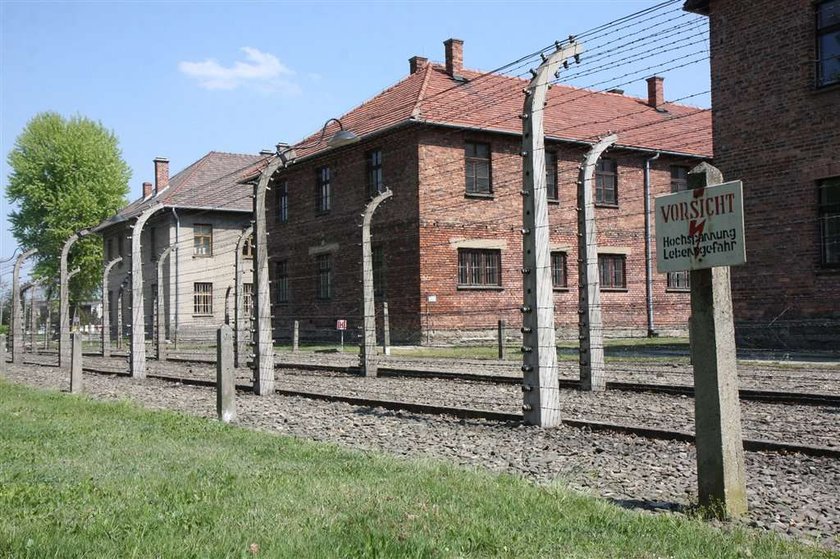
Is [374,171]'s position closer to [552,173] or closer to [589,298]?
[552,173]

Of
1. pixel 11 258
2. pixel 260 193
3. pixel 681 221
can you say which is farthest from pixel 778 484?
pixel 11 258

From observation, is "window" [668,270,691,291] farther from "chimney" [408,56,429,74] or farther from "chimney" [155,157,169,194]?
"chimney" [155,157,169,194]

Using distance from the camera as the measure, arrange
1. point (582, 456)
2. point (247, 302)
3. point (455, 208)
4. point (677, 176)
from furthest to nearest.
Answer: point (247, 302) < point (677, 176) < point (455, 208) < point (582, 456)

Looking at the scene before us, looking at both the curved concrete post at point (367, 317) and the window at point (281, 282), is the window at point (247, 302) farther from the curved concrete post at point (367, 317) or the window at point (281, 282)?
the curved concrete post at point (367, 317)

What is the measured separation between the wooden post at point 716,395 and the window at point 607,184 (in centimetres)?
2754

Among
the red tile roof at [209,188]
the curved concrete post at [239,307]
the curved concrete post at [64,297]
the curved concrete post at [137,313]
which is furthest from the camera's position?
the red tile roof at [209,188]

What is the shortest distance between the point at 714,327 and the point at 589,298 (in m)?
7.22

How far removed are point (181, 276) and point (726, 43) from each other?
104 feet

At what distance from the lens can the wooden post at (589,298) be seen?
12.3m

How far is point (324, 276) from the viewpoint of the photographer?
33.0m

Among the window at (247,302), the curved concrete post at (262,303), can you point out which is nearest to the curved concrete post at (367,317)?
the window at (247,302)

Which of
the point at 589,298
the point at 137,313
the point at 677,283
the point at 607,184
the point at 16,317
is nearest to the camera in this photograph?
the point at 589,298

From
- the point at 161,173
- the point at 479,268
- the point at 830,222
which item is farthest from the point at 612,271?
the point at 161,173

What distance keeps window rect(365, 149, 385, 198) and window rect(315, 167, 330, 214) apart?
2.79 metres
